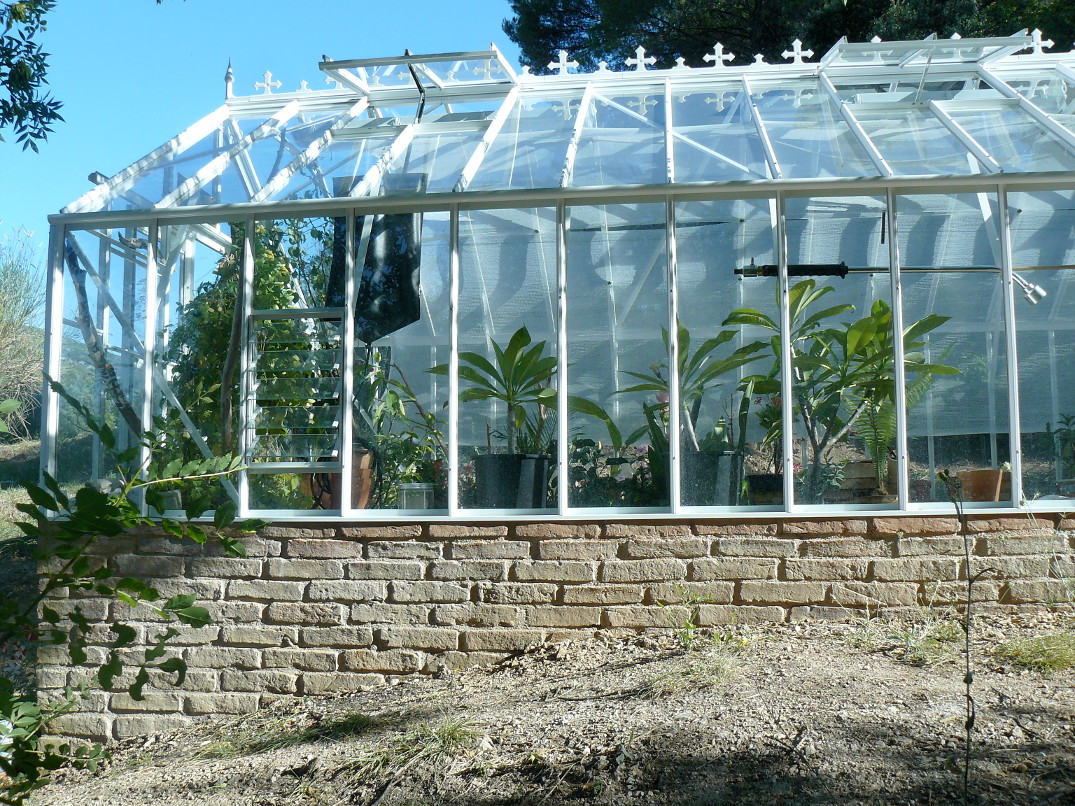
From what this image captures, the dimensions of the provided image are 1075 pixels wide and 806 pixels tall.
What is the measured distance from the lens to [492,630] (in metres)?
4.89

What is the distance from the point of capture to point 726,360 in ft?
16.1

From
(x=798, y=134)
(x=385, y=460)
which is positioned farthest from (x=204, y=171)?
(x=798, y=134)

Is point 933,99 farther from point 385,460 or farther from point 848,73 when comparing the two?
point 385,460

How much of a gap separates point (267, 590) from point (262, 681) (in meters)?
0.51

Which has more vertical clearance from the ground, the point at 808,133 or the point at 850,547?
Result: the point at 808,133

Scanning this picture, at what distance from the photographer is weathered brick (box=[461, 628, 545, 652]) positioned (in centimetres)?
487

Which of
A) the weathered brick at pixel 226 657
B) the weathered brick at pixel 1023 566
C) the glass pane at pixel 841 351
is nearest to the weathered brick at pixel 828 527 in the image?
the glass pane at pixel 841 351

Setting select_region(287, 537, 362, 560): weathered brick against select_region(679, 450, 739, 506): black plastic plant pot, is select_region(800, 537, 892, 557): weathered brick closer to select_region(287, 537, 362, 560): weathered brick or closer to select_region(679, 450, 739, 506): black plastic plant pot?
select_region(679, 450, 739, 506): black plastic plant pot

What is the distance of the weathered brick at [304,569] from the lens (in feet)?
16.3

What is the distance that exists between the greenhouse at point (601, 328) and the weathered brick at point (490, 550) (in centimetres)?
18

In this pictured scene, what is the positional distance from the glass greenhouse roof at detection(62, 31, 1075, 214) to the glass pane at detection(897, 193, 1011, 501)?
304 mm

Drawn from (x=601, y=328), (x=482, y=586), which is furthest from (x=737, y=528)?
(x=482, y=586)

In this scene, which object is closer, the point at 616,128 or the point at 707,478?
the point at 707,478

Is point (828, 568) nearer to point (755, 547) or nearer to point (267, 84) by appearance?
point (755, 547)
